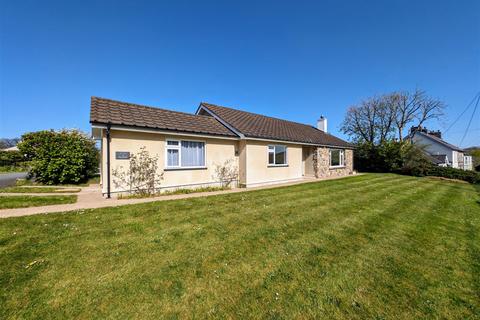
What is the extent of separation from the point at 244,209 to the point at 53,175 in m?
13.5

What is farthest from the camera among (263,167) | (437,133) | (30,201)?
(437,133)

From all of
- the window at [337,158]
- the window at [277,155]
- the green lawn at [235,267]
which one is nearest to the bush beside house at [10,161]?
the green lawn at [235,267]

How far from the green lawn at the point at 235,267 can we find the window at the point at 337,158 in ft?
47.6

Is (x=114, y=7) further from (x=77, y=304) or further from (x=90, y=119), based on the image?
(x=77, y=304)

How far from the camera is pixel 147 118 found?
10.3m

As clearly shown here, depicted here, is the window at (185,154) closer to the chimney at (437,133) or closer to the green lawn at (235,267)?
the green lawn at (235,267)

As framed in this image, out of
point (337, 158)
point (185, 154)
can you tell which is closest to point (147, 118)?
point (185, 154)

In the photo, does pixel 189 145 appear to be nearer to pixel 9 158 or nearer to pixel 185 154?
pixel 185 154

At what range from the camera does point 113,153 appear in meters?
8.78

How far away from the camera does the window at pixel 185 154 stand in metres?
10.5

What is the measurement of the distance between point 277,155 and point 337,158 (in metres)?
9.79

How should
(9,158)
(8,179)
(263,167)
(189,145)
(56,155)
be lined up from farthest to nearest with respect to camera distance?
(9,158), (8,179), (263,167), (56,155), (189,145)

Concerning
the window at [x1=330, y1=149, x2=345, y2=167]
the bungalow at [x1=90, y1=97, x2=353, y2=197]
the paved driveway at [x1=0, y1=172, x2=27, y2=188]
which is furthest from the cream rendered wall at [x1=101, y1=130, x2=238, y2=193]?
the window at [x1=330, y1=149, x2=345, y2=167]

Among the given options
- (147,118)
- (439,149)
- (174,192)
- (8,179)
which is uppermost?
(147,118)
